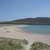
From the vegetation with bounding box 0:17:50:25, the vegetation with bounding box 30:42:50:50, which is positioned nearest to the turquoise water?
the vegetation with bounding box 0:17:50:25

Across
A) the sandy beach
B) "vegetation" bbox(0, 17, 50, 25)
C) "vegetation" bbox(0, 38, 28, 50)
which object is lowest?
"vegetation" bbox(0, 38, 28, 50)

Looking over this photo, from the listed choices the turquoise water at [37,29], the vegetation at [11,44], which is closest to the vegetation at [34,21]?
the turquoise water at [37,29]

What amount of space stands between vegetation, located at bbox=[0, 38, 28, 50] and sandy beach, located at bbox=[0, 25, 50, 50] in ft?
0.17

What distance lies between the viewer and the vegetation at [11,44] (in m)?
1.51

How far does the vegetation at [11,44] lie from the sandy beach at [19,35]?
0.05 metres

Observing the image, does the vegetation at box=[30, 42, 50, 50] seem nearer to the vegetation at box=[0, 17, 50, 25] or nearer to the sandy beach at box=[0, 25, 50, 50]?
the sandy beach at box=[0, 25, 50, 50]

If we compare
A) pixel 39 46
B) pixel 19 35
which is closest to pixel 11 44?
pixel 19 35

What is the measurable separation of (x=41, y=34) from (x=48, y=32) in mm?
94

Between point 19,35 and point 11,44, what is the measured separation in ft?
0.51

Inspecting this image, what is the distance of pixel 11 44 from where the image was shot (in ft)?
5.00

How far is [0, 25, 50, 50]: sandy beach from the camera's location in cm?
153

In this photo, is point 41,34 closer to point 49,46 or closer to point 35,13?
point 49,46

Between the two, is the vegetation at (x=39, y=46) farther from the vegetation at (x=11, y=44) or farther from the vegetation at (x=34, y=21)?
the vegetation at (x=34, y=21)

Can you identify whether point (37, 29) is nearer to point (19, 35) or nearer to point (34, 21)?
point (34, 21)
